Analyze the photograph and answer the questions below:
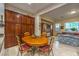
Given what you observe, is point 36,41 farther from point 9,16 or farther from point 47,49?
point 9,16

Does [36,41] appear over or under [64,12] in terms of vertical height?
under

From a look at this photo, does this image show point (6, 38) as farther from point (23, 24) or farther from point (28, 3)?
point (28, 3)

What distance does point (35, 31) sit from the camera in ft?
9.26

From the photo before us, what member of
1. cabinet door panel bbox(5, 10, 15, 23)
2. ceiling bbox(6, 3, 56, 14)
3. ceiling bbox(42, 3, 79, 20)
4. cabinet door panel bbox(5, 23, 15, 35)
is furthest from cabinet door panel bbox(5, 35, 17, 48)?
ceiling bbox(42, 3, 79, 20)

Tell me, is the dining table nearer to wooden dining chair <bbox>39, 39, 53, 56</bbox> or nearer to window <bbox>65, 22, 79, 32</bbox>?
wooden dining chair <bbox>39, 39, 53, 56</bbox>

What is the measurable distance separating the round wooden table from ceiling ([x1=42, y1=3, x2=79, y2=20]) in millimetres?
628

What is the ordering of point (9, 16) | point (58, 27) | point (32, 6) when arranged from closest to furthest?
point (9, 16), point (32, 6), point (58, 27)

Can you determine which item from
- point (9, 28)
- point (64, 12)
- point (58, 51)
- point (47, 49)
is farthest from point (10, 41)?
point (64, 12)

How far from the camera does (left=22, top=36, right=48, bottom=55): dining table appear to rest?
8.95 ft

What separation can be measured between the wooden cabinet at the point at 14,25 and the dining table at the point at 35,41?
0.58 ft

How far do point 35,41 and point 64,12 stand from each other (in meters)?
1.02

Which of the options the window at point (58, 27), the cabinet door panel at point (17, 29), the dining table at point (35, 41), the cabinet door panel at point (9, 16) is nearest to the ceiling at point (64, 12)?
the window at point (58, 27)

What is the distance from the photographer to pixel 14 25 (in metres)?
2.73

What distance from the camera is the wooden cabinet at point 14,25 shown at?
268cm
